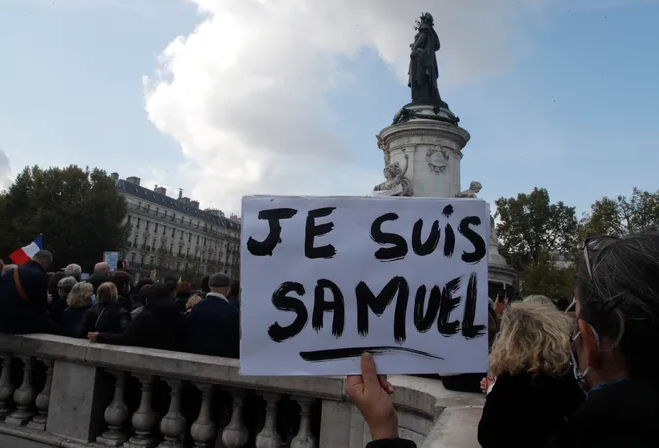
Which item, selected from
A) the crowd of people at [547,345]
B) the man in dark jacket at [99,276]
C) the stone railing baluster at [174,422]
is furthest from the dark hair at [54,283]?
the stone railing baluster at [174,422]

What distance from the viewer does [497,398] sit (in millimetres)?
2146

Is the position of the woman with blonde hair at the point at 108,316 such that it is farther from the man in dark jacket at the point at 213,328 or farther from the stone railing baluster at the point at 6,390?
the man in dark jacket at the point at 213,328

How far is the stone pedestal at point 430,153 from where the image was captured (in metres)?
19.7

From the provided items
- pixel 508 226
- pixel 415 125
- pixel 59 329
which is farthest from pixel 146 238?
pixel 59 329

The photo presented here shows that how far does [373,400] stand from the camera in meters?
1.68

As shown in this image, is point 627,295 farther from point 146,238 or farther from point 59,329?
point 146,238

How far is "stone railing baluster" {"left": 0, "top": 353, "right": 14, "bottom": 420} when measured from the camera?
14.0ft

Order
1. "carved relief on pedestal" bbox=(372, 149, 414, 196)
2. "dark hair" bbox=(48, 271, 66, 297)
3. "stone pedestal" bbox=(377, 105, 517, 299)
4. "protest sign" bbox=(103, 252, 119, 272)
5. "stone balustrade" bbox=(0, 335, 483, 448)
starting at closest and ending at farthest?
"stone balustrade" bbox=(0, 335, 483, 448) < "dark hair" bbox=(48, 271, 66, 297) < "protest sign" bbox=(103, 252, 119, 272) < "carved relief on pedestal" bbox=(372, 149, 414, 196) < "stone pedestal" bbox=(377, 105, 517, 299)

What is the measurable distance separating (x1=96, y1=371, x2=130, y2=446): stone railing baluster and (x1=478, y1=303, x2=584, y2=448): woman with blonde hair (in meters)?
2.70

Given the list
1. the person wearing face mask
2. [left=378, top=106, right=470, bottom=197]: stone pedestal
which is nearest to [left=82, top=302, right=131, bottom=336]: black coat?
the person wearing face mask

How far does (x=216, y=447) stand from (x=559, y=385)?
7.49 ft

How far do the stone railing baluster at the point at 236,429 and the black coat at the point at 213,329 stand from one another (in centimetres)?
62

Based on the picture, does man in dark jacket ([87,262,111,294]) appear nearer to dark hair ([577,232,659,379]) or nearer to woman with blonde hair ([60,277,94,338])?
woman with blonde hair ([60,277,94,338])

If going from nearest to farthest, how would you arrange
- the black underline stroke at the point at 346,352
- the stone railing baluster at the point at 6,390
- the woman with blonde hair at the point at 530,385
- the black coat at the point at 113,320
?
1. the black underline stroke at the point at 346,352
2. the woman with blonde hair at the point at 530,385
3. the stone railing baluster at the point at 6,390
4. the black coat at the point at 113,320
